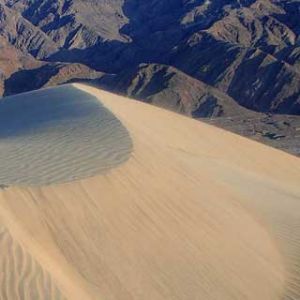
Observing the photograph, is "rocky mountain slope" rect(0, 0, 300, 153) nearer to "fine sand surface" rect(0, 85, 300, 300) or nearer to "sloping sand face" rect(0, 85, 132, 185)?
"sloping sand face" rect(0, 85, 132, 185)

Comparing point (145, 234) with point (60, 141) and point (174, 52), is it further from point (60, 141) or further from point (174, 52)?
point (174, 52)

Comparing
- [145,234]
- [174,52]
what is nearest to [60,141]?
[145,234]

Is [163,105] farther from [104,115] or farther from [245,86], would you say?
[104,115]

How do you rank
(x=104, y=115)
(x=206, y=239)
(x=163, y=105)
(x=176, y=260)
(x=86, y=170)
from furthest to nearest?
(x=163, y=105)
(x=104, y=115)
(x=86, y=170)
(x=206, y=239)
(x=176, y=260)

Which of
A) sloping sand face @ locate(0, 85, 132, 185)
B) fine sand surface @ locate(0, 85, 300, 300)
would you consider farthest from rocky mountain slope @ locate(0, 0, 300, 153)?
fine sand surface @ locate(0, 85, 300, 300)

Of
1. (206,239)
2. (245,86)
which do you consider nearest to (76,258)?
(206,239)
